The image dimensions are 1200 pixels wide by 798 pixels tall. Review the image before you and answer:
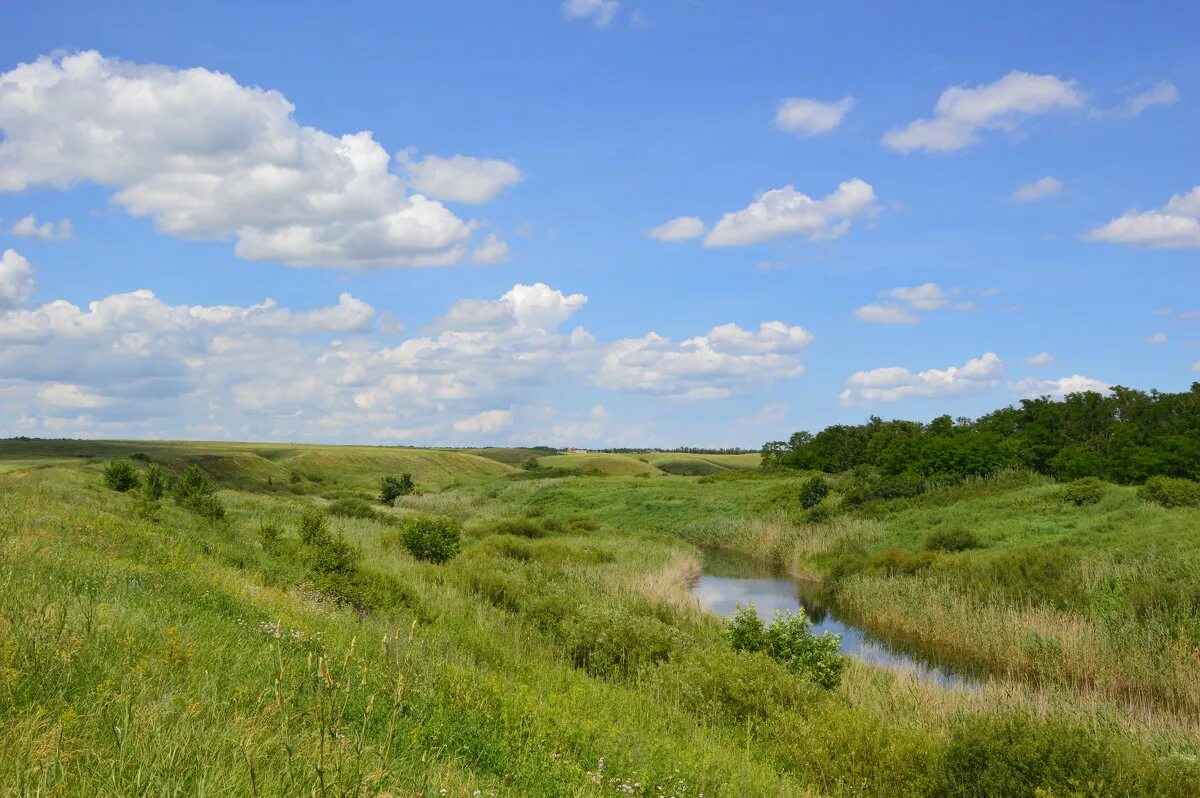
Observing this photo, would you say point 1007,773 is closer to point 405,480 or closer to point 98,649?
point 98,649

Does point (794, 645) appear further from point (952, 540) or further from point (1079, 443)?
point (1079, 443)

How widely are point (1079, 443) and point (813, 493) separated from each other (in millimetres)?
22302

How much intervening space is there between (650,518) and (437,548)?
31.3m

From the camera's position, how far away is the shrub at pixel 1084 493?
33344 mm

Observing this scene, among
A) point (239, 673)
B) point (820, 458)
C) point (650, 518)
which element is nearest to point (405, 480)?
point (650, 518)

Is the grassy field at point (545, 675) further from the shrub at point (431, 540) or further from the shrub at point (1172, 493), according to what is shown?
the shrub at point (1172, 493)

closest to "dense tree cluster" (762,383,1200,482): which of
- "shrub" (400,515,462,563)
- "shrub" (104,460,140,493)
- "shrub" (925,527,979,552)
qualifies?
"shrub" (925,527,979,552)

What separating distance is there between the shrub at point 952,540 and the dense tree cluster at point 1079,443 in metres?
16.9

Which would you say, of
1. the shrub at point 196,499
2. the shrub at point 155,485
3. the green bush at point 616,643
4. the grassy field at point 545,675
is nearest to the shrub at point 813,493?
the grassy field at point 545,675

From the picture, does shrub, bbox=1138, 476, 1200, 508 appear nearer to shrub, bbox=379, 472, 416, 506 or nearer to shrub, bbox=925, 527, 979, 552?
shrub, bbox=925, 527, 979, 552

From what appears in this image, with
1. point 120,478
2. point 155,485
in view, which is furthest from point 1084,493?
point 120,478

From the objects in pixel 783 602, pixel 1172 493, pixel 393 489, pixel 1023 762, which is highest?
pixel 1172 493

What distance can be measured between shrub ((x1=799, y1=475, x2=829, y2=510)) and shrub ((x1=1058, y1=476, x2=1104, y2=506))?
1486cm

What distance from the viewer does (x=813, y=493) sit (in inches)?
1884
